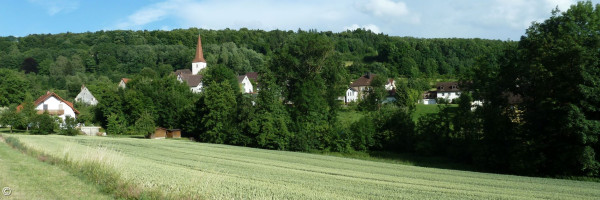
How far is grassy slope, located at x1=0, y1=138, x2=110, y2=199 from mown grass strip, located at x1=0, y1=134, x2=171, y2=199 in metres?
0.31

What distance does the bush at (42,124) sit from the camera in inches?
2354

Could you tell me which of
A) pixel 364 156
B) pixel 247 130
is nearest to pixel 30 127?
pixel 247 130

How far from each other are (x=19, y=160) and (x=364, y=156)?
1168 inches

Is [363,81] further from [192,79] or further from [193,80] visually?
[192,79]

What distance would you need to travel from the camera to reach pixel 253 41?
194750 mm

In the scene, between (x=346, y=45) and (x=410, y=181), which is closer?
(x=410, y=181)

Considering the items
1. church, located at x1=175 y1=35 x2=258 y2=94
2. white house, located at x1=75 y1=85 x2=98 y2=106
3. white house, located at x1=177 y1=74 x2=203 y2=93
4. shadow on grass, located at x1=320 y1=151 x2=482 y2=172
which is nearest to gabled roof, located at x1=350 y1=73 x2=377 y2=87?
church, located at x1=175 y1=35 x2=258 y2=94

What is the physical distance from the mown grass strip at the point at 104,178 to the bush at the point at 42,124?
43.4 meters

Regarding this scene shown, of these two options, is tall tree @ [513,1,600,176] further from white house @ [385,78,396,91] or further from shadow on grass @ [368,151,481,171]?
white house @ [385,78,396,91]

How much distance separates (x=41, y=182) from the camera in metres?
14.4

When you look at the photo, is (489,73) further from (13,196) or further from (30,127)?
(30,127)

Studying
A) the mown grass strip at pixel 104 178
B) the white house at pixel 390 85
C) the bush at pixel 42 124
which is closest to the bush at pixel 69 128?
the bush at pixel 42 124

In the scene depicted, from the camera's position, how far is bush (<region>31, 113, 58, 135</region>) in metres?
59.8

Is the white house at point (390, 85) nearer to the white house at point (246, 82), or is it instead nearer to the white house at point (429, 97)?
the white house at point (429, 97)
